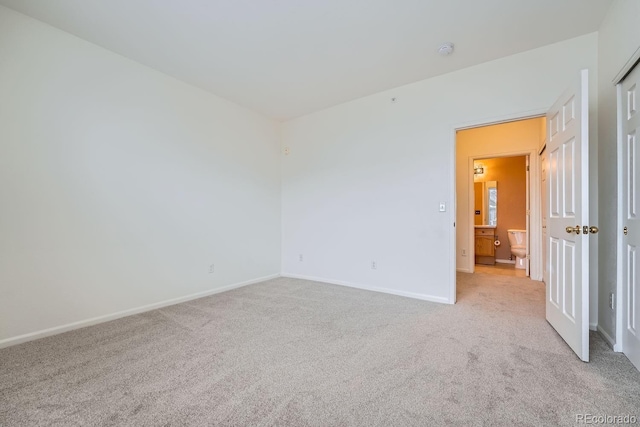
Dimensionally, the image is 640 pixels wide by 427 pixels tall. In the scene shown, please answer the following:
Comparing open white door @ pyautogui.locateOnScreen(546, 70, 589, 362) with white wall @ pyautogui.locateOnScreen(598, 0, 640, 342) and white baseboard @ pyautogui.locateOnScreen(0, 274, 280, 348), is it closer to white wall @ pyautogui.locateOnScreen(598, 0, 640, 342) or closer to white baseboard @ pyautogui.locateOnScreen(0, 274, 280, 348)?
white wall @ pyautogui.locateOnScreen(598, 0, 640, 342)

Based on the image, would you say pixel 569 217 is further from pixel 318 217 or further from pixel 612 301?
pixel 318 217

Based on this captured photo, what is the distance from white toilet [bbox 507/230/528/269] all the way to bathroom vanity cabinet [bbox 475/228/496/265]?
1.10 feet

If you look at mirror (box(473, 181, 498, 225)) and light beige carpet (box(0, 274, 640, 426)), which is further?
mirror (box(473, 181, 498, 225))

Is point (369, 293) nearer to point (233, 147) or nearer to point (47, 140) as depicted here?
point (233, 147)

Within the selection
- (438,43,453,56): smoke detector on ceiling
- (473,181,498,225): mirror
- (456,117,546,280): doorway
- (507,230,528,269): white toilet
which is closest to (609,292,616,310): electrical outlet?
(456,117,546,280): doorway

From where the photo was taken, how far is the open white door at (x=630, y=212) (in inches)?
70.0

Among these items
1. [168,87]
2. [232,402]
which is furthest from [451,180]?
[168,87]

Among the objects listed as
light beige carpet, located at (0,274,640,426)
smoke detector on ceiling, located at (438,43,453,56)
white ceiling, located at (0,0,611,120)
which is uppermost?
white ceiling, located at (0,0,611,120)

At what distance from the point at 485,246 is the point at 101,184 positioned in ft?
21.6

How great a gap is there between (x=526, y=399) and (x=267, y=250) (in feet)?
11.9

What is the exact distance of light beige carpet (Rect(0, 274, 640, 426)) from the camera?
1.42 m

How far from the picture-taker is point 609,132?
2180 millimetres

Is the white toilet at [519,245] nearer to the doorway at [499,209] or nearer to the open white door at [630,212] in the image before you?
the doorway at [499,209]

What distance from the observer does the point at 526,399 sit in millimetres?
1516
